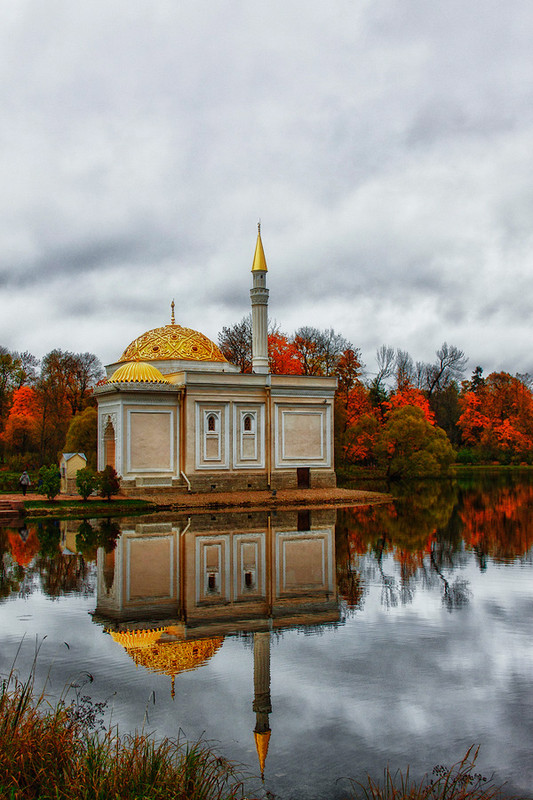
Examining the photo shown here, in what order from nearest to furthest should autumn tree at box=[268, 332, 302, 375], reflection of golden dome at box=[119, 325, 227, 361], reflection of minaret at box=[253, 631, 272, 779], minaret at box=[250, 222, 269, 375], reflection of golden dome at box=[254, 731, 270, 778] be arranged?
reflection of golden dome at box=[254, 731, 270, 778] < reflection of minaret at box=[253, 631, 272, 779] < minaret at box=[250, 222, 269, 375] < reflection of golden dome at box=[119, 325, 227, 361] < autumn tree at box=[268, 332, 302, 375]

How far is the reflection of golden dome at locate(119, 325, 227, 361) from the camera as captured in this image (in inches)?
1288

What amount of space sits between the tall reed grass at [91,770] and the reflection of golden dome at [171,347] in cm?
2754

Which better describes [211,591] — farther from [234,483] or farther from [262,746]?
[234,483]

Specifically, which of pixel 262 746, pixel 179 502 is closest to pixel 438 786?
pixel 262 746

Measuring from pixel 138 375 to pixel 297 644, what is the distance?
21.3 metres

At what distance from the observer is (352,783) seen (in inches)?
204

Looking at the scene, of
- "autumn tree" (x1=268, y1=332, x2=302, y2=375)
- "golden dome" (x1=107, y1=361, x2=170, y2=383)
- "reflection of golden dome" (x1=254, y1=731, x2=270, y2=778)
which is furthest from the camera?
"autumn tree" (x1=268, y1=332, x2=302, y2=375)

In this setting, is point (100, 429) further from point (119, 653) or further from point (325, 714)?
point (325, 714)

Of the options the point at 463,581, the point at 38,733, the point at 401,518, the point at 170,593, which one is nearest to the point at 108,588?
the point at 170,593

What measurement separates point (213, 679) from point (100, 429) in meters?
23.8

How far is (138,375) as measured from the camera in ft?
94.4

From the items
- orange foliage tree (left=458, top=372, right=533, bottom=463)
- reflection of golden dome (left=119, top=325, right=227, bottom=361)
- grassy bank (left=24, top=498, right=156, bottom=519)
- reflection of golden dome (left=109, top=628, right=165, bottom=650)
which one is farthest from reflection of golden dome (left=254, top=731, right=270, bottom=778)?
orange foliage tree (left=458, top=372, right=533, bottom=463)

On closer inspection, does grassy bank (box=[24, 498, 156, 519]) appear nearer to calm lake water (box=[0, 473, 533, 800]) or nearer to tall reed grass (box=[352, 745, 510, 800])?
calm lake water (box=[0, 473, 533, 800])

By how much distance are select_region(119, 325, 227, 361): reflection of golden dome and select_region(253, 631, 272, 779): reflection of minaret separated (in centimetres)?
2460
